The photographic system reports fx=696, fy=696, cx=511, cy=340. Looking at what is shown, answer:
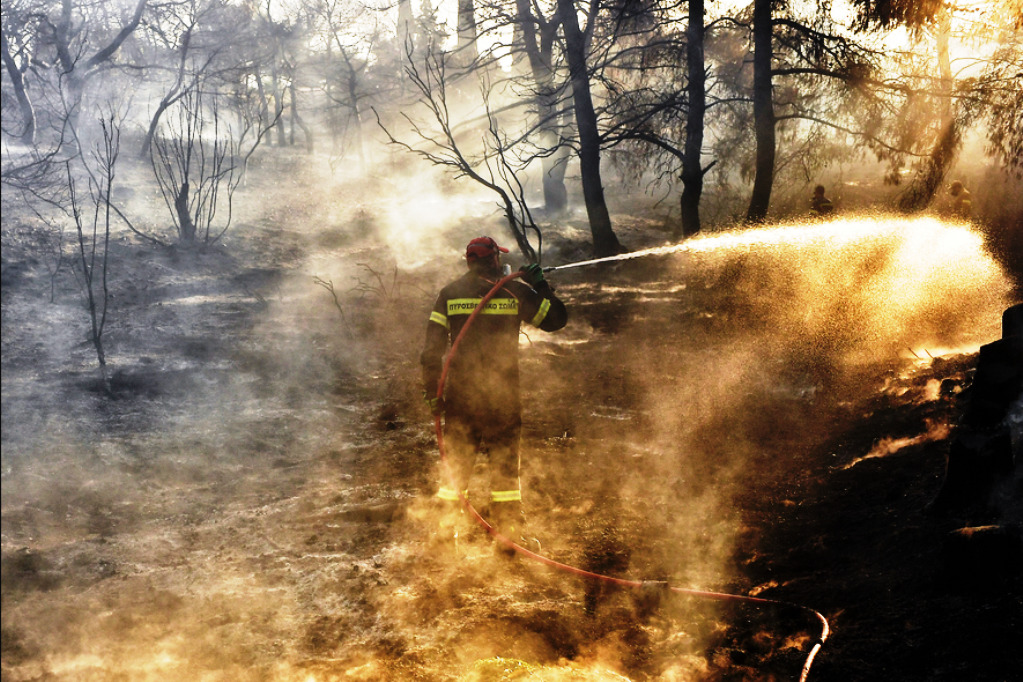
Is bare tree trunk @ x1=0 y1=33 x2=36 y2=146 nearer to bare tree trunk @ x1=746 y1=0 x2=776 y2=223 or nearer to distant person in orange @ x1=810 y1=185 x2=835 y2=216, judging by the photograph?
bare tree trunk @ x1=746 y1=0 x2=776 y2=223

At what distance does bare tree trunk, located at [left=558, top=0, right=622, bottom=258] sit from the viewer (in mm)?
12484

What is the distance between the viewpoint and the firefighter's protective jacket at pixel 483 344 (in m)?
4.65

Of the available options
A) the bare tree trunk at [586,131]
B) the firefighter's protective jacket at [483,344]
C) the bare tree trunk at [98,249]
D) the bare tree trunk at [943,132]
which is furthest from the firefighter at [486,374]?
the bare tree trunk at [943,132]

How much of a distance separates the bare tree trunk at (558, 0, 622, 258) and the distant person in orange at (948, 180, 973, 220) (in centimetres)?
→ 593

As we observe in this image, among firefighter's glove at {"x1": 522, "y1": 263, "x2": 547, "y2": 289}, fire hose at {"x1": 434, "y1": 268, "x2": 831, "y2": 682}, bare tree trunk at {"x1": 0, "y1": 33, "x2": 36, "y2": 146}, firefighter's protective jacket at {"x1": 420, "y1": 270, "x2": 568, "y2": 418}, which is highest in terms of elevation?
bare tree trunk at {"x1": 0, "y1": 33, "x2": 36, "y2": 146}

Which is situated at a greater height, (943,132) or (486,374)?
(943,132)

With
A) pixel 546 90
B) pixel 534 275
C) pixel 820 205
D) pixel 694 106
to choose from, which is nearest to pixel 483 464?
pixel 534 275

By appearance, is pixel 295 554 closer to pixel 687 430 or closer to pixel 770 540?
pixel 770 540

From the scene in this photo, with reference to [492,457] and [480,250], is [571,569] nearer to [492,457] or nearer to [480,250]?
[492,457]


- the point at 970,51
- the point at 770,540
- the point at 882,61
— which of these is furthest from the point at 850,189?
the point at 770,540

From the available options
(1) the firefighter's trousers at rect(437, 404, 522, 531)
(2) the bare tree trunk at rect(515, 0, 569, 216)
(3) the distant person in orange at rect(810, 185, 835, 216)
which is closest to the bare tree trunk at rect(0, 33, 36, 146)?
(2) the bare tree trunk at rect(515, 0, 569, 216)

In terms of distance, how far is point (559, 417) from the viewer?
712cm

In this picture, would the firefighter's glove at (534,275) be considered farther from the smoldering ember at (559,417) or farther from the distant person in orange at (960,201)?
the distant person in orange at (960,201)

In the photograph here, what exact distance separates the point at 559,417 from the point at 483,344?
2.64 metres
